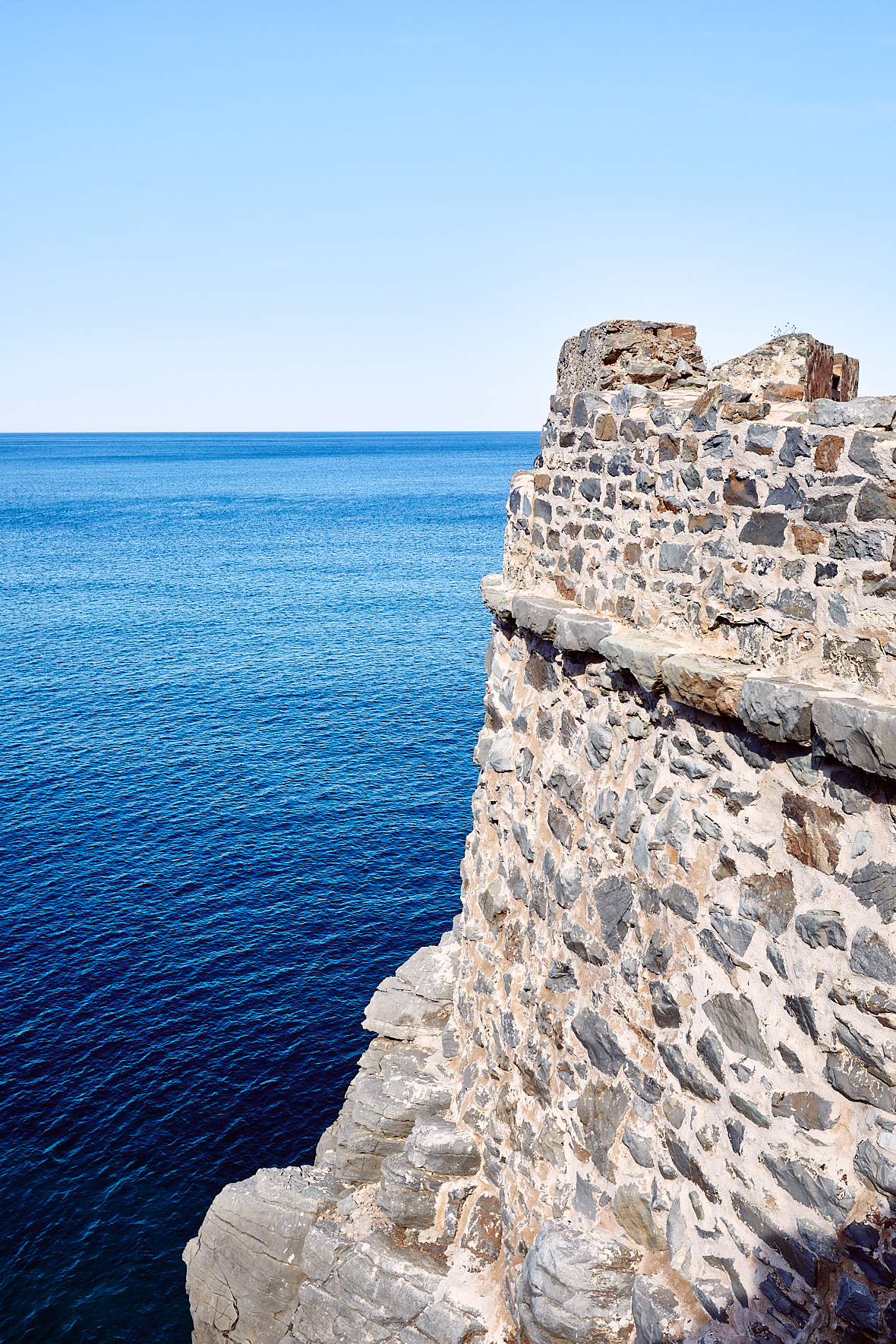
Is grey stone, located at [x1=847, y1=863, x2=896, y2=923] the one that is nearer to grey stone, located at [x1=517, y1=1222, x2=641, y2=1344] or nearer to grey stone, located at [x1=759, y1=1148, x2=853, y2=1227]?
grey stone, located at [x1=759, y1=1148, x2=853, y2=1227]

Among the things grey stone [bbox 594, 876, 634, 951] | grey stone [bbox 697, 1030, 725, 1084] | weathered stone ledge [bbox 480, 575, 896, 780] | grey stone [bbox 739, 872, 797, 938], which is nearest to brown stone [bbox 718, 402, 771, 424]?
weathered stone ledge [bbox 480, 575, 896, 780]

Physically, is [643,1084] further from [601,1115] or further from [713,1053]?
[713,1053]

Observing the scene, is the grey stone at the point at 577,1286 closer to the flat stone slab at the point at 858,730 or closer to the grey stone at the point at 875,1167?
the grey stone at the point at 875,1167

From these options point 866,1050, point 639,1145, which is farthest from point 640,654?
point 639,1145

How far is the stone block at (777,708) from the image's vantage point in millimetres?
6730

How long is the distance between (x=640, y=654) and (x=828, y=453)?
7.33 feet

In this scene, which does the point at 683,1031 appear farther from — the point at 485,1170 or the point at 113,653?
the point at 113,653

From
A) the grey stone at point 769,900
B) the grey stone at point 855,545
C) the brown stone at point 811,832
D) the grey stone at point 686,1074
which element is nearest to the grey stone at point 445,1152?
the grey stone at point 686,1074

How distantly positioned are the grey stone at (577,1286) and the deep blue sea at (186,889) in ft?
44.3

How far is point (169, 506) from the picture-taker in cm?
14288

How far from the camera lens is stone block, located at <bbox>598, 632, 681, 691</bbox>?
27.0 feet

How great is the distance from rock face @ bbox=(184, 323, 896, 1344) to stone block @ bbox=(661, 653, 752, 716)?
2 centimetres

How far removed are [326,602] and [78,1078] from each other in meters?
52.4

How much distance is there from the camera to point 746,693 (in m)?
7.14
